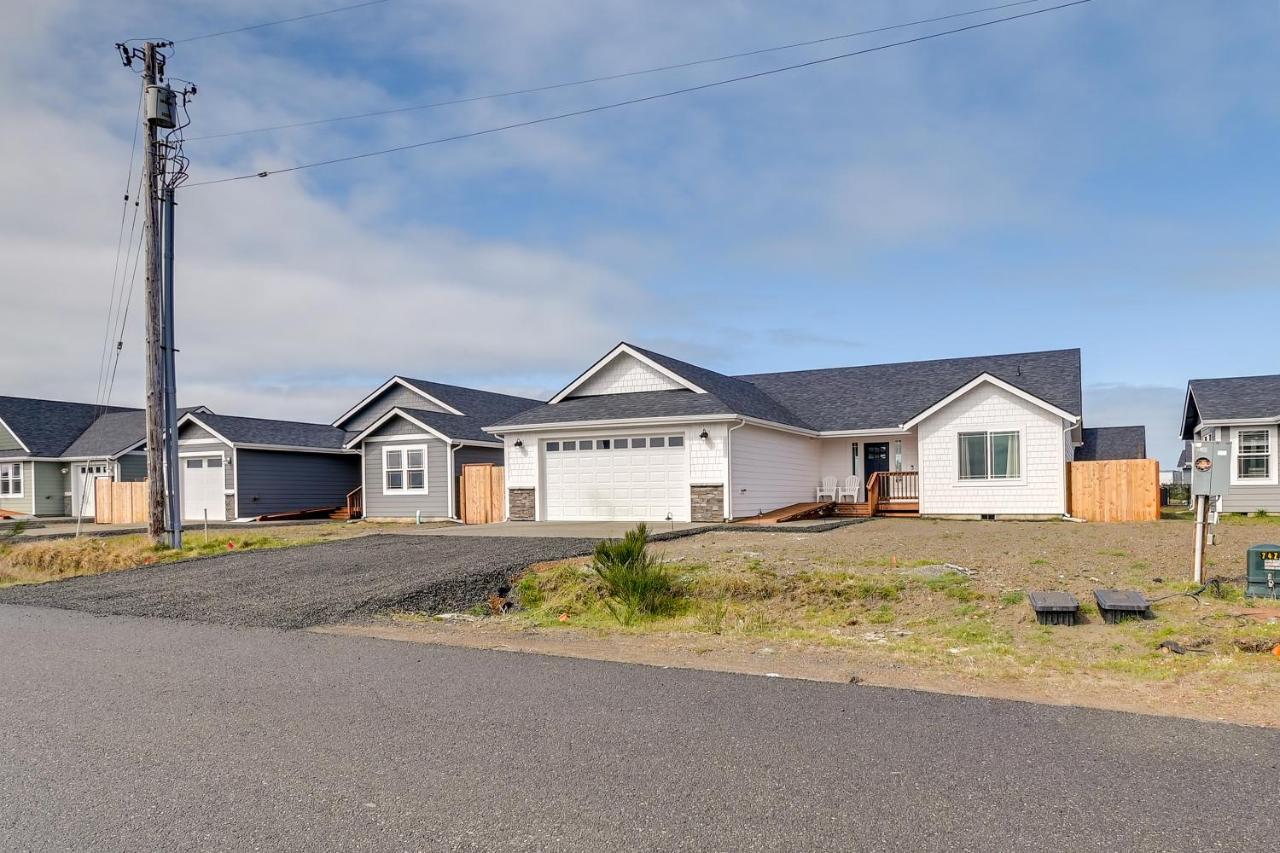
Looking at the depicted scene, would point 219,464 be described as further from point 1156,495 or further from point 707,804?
point 707,804

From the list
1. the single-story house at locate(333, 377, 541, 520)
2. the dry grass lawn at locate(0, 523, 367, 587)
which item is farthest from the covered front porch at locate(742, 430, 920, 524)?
the dry grass lawn at locate(0, 523, 367, 587)

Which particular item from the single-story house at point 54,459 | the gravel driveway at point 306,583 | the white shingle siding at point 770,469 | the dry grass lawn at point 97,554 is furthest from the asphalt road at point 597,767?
the single-story house at point 54,459

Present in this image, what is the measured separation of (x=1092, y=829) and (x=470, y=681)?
15.3ft

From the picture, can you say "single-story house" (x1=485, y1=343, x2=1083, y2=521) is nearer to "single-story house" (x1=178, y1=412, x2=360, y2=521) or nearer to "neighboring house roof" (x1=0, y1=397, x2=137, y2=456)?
"single-story house" (x1=178, y1=412, x2=360, y2=521)

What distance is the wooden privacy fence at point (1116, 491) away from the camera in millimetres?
22781

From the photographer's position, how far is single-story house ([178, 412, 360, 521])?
31594 mm

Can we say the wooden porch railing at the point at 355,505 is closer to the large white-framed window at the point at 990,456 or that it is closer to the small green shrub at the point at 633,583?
the large white-framed window at the point at 990,456

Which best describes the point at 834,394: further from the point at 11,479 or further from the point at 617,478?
the point at 11,479

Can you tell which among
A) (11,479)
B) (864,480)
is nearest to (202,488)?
(11,479)

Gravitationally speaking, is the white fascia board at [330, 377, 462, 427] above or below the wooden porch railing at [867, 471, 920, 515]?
above

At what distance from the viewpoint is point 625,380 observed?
26.7 metres

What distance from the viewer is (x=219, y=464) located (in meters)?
32.4

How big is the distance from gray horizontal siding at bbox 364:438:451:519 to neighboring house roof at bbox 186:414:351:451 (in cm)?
450

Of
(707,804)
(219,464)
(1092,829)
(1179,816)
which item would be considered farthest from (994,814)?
(219,464)
